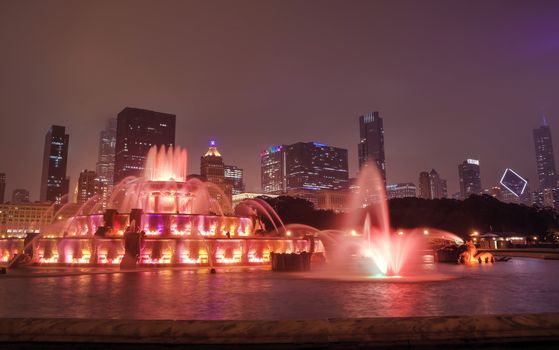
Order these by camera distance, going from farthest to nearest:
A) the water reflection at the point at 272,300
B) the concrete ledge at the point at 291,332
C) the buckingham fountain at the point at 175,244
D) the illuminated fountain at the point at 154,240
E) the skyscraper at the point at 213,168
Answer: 1. the skyscraper at the point at 213,168
2. the illuminated fountain at the point at 154,240
3. the buckingham fountain at the point at 175,244
4. the water reflection at the point at 272,300
5. the concrete ledge at the point at 291,332

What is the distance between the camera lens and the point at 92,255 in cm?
3033

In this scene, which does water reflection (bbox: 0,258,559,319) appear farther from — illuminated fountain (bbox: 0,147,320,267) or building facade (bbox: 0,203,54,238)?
building facade (bbox: 0,203,54,238)

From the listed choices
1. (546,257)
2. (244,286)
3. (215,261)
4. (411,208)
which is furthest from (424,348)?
(411,208)

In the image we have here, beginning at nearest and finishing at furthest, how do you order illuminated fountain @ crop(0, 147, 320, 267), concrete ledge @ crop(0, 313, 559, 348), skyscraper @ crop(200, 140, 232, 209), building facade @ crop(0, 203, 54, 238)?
concrete ledge @ crop(0, 313, 559, 348), illuminated fountain @ crop(0, 147, 320, 267), building facade @ crop(0, 203, 54, 238), skyscraper @ crop(200, 140, 232, 209)

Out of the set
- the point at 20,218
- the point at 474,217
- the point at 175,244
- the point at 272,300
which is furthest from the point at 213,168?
the point at 272,300

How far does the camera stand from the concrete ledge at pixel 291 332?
6465 millimetres

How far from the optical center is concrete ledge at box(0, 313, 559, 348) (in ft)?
21.2

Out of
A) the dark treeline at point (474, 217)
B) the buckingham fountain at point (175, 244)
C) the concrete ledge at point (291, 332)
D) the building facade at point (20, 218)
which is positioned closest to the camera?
the concrete ledge at point (291, 332)

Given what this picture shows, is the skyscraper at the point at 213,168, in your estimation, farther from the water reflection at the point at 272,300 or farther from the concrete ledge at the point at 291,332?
the concrete ledge at the point at 291,332

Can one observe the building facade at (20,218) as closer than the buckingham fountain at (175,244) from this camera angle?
No

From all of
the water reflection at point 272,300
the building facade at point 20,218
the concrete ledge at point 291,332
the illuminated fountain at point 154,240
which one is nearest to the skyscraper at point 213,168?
the building facade at point 20,218

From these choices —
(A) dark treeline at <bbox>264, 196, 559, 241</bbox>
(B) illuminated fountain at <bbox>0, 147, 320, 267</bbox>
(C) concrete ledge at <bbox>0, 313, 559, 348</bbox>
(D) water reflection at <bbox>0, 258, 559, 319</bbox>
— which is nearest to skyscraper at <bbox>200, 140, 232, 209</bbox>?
(A) dark treeline at <bbox>264, 196, 559, 241</bbox>

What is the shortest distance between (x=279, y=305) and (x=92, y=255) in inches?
907

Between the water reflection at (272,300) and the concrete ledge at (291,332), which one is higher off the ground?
the concrete ledge at (291,332)
